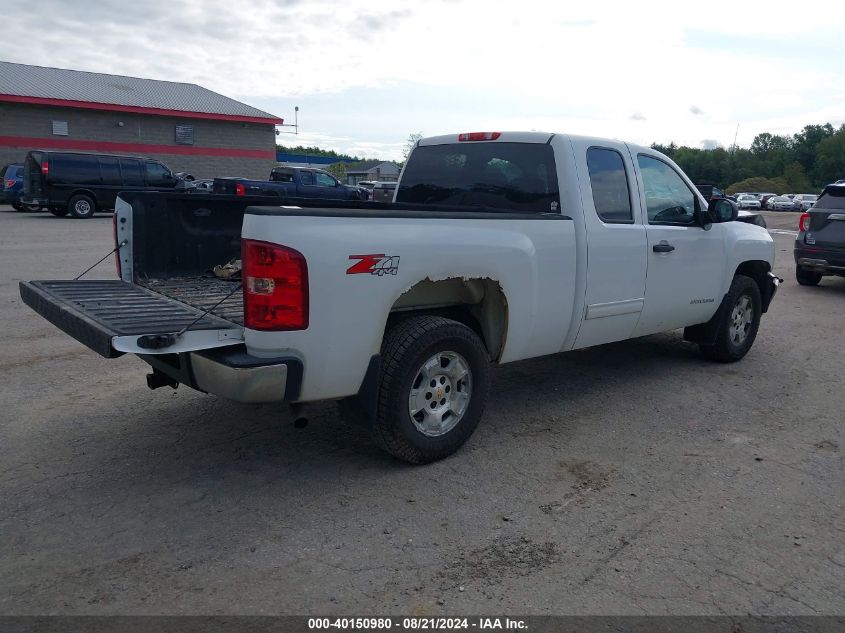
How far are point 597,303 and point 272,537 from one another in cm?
287

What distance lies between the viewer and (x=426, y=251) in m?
4.09

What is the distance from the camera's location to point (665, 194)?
6121mm

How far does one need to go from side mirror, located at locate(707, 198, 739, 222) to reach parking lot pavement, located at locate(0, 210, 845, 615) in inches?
57.2

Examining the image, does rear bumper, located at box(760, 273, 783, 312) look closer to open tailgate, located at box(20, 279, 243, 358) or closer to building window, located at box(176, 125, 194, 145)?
open tailgate, located at box(20, 279, 243, 358)

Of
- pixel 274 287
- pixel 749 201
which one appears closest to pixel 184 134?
pixel 274 287

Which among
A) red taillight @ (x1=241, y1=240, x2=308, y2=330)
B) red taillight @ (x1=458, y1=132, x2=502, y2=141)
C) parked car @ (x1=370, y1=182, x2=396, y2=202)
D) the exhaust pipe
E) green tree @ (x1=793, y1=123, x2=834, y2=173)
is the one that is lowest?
the exhaust pipe

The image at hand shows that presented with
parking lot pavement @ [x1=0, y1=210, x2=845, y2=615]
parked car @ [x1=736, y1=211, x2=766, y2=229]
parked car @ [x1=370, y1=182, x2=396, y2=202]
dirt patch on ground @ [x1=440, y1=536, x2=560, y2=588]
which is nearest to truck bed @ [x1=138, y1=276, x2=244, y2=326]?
parking lot pavement @ [x1=0, y1=210, x2=845, y2=615]

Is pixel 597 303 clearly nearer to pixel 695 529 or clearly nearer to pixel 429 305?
pixel 429 305

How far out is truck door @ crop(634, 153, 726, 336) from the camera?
5848mm

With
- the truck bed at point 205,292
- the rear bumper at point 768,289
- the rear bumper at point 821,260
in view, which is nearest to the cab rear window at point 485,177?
the truck bed at point 205,292

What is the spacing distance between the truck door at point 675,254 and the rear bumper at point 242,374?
3.23 metres

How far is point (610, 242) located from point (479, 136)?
1.30 m

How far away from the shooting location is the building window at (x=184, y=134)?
38.2 metres

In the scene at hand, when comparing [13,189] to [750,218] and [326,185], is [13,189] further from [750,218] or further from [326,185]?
[750,218]
